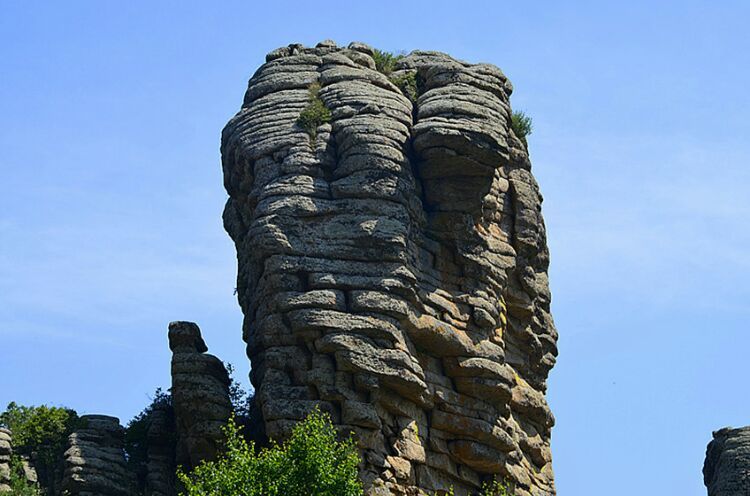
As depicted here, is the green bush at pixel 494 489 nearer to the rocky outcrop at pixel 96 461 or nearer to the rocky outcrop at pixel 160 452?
the rocky outcrop at pixel 160 452

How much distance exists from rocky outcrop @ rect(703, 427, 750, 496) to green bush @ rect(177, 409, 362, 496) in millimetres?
29049

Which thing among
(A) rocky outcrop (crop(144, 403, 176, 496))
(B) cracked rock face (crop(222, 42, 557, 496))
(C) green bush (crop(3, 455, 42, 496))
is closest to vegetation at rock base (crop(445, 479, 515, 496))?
(B) cracked rock face (crop(222, 42, 557, 496))

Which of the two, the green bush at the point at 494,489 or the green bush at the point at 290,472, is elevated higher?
the green bush at the point at 494,489

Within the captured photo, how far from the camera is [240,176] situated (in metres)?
67.7

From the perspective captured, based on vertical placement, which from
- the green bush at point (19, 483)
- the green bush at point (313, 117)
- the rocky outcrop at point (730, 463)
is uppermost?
the green bush at point (313, 117)

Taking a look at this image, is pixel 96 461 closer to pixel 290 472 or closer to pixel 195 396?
pixel 195 396

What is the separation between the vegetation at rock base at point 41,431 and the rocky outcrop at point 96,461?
66 centimetres

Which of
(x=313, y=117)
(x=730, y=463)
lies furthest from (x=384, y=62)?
(x=730, y=463)

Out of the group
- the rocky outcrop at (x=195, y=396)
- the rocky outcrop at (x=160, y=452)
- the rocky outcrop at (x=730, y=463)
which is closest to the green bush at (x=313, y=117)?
the rocky outcrop at (x=195, y=396)

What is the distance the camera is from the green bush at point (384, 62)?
2788 inches

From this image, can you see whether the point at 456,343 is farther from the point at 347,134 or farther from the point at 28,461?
the point at 28,461

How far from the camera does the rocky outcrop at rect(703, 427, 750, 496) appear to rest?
83.4 meters

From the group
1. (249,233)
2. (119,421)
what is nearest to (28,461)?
(119,421)

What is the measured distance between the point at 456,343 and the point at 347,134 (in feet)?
24.1
